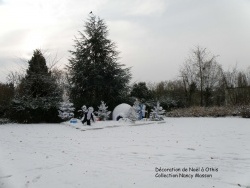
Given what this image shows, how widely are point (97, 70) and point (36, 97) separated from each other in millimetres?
6754

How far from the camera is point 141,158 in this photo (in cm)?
789

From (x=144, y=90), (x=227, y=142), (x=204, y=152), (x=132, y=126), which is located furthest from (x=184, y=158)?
(x=144, y=90)

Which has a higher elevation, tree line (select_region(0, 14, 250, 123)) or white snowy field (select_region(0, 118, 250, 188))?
tree line (select_region(0, 14, 250, 123))

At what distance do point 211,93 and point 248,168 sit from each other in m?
33.8

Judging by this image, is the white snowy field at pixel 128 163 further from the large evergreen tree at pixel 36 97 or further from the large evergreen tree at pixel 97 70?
the large evergreen tree at pixel 97 70

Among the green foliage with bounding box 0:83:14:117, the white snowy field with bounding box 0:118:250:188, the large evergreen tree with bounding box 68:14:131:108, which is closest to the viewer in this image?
the white snowy field with bounding box 0:118:250:188

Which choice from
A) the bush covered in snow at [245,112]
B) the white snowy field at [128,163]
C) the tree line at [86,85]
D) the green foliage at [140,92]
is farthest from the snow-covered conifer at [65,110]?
the bush covered in snow at [245,112]

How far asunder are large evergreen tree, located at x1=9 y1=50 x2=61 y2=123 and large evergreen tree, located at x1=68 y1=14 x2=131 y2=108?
3.78 m

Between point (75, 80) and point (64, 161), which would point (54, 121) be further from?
point (64, 161)

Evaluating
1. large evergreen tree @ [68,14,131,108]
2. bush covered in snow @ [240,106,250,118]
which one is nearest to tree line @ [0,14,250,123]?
large evergreen tree @ [68,14,131,108]

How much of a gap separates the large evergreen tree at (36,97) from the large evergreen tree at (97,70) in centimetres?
378

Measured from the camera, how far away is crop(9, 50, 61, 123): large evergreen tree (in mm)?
21594

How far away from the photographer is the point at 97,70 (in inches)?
1088

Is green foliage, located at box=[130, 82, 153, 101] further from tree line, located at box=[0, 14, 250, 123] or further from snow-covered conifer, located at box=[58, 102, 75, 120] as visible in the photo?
snow-covered conifer, located at box=[58, 102, 75, 120]
